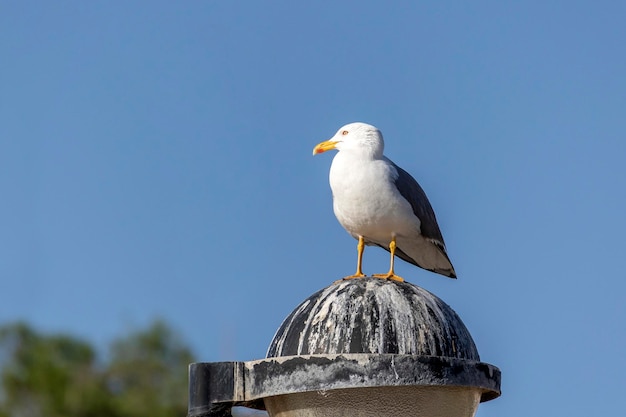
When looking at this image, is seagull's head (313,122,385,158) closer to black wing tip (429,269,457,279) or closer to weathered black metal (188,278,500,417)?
black wing tip (429,269,457,279)

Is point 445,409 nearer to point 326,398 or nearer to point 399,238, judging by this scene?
point 326,398

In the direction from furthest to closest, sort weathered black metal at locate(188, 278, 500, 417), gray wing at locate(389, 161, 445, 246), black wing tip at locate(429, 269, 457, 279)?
black wing tip at locate(429, 269, 457, 279) → gray wing at locate(389, 161, 445, 246) → weathered black metal at locate(188, 278, 500, 417)

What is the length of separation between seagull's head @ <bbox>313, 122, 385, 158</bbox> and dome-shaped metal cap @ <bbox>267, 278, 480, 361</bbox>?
2.02 m

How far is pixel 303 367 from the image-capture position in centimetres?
476

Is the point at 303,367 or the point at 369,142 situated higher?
the point at 369,142

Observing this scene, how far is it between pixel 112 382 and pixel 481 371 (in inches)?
A: 1038

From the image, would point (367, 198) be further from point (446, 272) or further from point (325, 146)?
point (446, 272)

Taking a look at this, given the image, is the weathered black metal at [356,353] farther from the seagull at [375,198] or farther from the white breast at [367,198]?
the white breast at [367,198]

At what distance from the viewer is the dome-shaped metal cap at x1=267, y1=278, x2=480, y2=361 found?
487 centimetres

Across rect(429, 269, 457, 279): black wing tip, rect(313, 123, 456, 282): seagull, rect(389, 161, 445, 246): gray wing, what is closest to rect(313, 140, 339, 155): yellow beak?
rect(313, 123, 456, 282): seagull

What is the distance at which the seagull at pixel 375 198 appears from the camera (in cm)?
677

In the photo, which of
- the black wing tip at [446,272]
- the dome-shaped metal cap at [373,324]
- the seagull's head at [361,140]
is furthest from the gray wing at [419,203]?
the dome-shaped metal cap at [373,324]

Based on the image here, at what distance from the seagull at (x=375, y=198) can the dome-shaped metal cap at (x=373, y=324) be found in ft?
4.57

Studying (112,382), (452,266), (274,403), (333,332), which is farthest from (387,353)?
(112,382)
